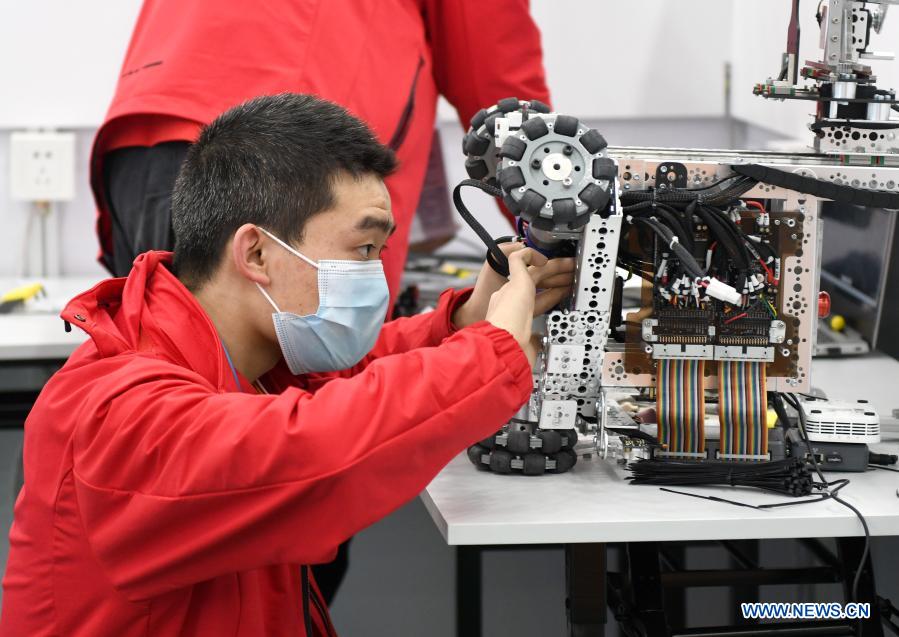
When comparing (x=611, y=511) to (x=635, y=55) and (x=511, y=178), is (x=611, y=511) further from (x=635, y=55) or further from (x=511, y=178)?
(x=635, y=55)

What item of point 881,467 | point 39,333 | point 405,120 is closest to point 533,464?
point 881,467

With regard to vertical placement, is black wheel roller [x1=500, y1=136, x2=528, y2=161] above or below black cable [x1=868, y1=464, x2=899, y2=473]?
above

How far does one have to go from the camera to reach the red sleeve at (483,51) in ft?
7.57

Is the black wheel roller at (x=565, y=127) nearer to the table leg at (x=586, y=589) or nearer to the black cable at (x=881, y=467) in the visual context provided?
the table leg at (x=586, y=589)

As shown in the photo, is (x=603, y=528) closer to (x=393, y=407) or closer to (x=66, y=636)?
(x=393, y=407)

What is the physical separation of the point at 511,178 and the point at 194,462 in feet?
1.56

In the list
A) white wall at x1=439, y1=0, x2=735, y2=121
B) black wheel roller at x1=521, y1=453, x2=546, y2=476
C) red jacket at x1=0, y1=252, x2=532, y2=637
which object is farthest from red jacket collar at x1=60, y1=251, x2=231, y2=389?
white wall at x1=439, y1=0, x2=735, y2=121

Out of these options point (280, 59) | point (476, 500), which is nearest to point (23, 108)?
point (280, 59)

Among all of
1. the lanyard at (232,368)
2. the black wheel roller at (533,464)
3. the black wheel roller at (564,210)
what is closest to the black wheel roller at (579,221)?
the black wheel roller at (564,210)

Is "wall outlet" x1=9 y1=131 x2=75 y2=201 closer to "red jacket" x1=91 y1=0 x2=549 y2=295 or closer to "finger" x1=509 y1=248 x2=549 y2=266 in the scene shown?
"red jacket" x1=91 y1=0 x2=549 y2=295

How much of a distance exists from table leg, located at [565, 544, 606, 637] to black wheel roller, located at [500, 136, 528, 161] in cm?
48

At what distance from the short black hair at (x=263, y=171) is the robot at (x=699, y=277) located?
178mm

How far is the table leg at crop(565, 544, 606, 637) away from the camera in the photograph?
4.68 feet

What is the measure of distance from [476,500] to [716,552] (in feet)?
5.72
